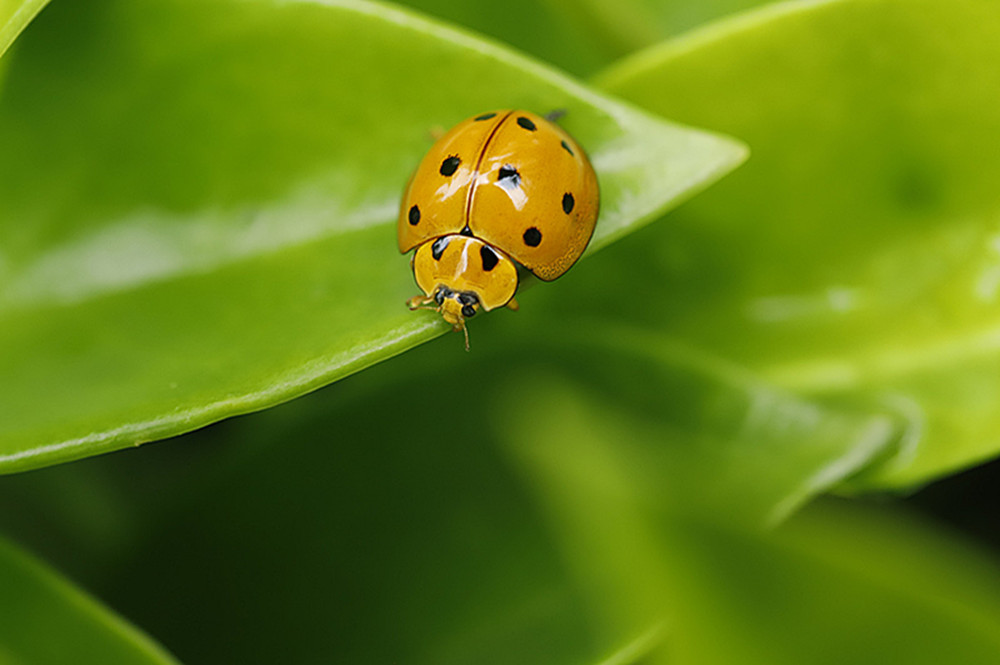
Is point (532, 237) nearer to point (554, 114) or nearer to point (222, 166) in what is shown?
point (554, 114)

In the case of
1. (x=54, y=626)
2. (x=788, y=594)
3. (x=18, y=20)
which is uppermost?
(x=18, y=20)

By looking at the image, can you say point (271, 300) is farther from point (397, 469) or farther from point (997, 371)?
point (997, 371)

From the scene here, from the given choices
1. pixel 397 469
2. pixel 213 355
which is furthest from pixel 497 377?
pixel 213 355

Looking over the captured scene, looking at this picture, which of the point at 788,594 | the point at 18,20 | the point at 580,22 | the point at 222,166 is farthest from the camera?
the point at 580,22

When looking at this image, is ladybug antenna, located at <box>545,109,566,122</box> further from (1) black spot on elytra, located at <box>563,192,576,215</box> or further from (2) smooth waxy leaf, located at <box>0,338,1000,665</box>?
(2) smooth waxy leaf, located at <box>0,338,1000,665</box>

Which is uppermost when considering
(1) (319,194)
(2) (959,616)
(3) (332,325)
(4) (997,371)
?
(1) (319,194)

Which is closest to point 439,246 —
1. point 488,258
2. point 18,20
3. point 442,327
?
point 488,258

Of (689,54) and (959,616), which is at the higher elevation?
(689,54)
